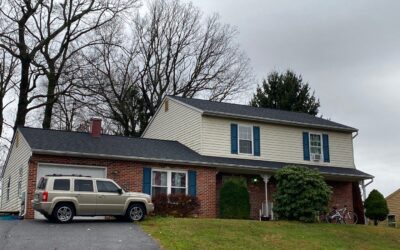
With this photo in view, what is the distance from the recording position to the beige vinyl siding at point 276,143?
88.9 feet

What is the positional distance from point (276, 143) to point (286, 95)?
20.2 meters

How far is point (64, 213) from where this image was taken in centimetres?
1881

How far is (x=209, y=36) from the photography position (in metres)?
48.9

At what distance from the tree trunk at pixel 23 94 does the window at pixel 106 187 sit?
16.8 metres

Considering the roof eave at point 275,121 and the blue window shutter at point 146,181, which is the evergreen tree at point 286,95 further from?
the blue window shutter at point 146,181

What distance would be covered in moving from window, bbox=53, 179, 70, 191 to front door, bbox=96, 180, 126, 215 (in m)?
1.11

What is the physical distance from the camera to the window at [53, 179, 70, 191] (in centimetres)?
1889

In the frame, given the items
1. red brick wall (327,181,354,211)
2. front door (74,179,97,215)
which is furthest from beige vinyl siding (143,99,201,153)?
front door (74,179,97,215)

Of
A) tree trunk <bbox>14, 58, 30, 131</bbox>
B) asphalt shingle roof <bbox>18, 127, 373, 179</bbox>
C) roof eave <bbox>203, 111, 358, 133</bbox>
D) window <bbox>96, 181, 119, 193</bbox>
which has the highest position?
tree trunk <bbox>14, 58, 30, 131</bbox>

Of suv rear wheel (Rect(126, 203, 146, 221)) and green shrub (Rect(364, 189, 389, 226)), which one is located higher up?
→ green shrub (Rect(364, 189, 389, 226))

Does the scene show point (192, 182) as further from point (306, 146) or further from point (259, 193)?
point (306, 146)

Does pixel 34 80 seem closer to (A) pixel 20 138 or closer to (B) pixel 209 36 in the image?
(A) pixel 20 138

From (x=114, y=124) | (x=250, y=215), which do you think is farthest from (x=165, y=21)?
(x=250, y=215)

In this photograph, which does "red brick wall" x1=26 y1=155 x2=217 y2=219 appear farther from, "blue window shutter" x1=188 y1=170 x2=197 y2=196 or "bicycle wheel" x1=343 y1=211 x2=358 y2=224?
"bicycle wheel" x1=343 y1=211 x2=358 y2=224
